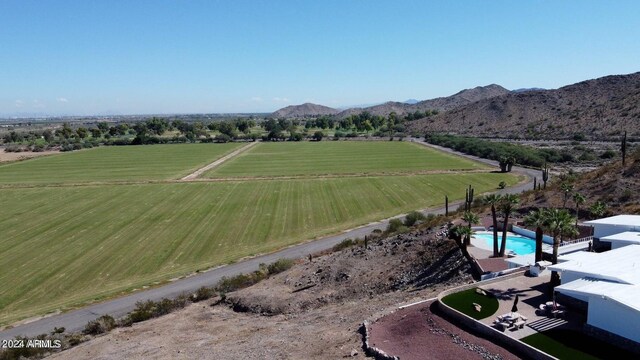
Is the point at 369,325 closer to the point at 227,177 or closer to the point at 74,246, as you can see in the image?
the point at 74,246

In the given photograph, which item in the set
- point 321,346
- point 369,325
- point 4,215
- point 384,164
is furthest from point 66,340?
point 384,164

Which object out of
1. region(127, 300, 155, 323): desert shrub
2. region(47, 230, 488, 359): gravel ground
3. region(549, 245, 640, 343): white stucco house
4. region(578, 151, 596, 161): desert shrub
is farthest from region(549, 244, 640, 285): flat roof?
region(578, 151, 596, 161): desert shrub

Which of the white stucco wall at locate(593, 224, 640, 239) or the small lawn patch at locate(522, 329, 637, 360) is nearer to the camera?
the small lawn patch at locate(522, 329, 637, 360)

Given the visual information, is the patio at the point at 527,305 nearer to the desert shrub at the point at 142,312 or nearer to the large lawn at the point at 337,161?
the desert shrub at the point at 142,312

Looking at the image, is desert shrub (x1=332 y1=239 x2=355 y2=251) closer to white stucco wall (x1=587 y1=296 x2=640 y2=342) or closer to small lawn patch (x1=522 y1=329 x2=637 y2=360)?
small lawn patch (x1=522 y1=329 x2=637 y2=360)

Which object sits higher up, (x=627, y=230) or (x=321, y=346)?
(x=627, y=230)

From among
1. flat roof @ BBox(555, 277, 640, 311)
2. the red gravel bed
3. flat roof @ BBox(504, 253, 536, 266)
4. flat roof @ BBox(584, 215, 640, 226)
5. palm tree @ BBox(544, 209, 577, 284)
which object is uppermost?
palm tree @ BBox(544, 209, 577, 284)

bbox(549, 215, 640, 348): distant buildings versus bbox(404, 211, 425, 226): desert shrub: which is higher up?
bbox(549, 215, 640, 348): distant buildings
